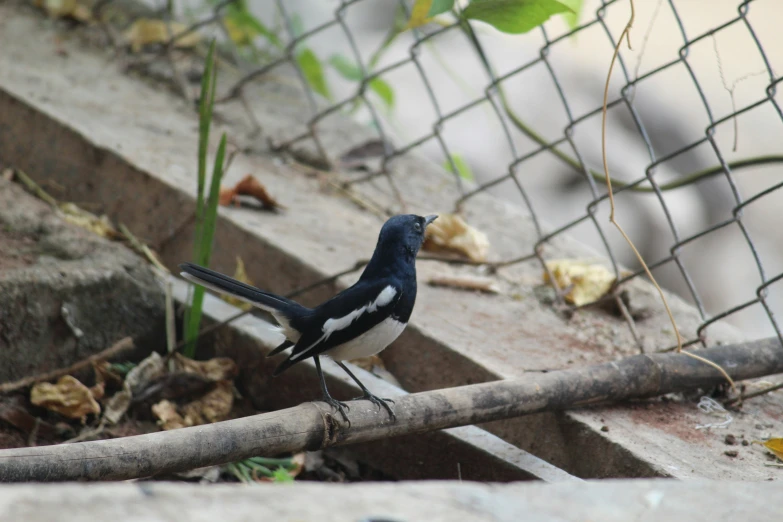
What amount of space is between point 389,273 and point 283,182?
145cm

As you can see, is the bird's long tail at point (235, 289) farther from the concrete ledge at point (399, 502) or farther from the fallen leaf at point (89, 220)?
the fallen leaf at point (89, 220)

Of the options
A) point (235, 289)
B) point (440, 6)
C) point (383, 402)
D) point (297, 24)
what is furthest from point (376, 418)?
point (297, 24)

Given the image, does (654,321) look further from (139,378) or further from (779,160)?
(139,378)

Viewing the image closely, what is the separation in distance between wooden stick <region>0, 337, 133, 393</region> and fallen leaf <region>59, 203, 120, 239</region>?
65 cm

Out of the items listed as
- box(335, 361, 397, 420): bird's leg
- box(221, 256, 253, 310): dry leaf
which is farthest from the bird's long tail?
box(221, 256, 253, 310): dry leaf

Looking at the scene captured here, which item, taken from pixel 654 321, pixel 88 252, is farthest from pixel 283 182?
pixel 654 321

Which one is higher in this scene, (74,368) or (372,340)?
(372,340)

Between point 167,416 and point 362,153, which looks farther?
point 362,153

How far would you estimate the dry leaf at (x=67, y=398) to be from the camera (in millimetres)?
2395

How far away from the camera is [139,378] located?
8.48 ft

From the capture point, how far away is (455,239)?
10.5 feet

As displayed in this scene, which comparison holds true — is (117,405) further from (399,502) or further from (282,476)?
(399,502)

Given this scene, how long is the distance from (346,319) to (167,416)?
26.5 inches

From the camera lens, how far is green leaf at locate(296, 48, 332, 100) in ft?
15.0
